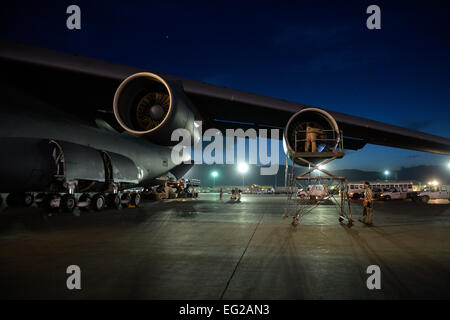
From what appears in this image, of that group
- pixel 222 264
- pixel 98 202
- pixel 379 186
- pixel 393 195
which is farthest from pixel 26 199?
pixel 379 186

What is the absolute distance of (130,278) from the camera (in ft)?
9.81

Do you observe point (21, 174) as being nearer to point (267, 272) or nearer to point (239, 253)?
point (239, 253)

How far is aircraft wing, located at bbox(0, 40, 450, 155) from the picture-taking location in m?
5.60

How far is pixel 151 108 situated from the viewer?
5.21 meters

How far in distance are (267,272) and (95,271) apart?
2125 millimetres

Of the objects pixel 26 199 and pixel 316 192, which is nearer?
pixel 26 199

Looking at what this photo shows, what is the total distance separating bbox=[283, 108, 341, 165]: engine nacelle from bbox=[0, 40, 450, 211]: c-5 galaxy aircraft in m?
0.03

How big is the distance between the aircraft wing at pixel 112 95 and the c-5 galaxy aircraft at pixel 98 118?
0.02 meters

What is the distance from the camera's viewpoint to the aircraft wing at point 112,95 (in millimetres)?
5602

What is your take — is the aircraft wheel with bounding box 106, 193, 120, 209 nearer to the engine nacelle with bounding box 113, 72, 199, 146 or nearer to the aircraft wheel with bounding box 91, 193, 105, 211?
the aircraft wheel with bounding box 91, 193, 105, 211

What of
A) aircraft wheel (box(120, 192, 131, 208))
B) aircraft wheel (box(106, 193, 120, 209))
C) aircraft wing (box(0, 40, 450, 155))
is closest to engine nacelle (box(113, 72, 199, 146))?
aircraft wing (box(0, 40, 450, 155))

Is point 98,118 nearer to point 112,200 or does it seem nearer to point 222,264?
point 112,200

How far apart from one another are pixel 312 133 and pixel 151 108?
3984mm
